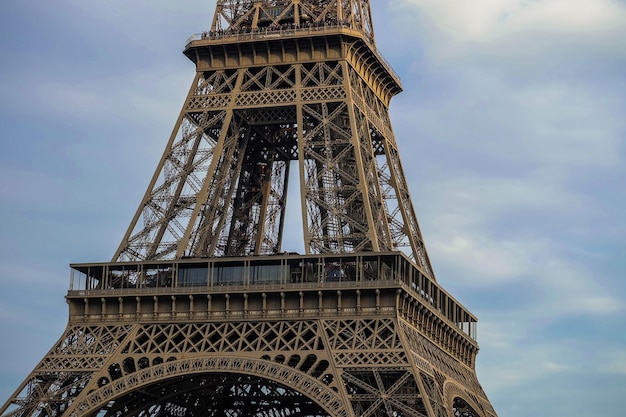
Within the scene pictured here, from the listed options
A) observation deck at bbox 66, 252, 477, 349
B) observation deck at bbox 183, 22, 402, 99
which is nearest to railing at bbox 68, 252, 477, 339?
observation deck at bbox 66, 252, 477, 349

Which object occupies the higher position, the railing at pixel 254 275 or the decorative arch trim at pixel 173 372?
the railing at pixel 254 275

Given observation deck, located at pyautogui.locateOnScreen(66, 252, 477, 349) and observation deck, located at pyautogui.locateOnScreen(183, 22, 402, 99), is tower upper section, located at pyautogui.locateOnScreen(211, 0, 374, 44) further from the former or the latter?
observation deck, located at pyautogui.locateOnScreen(66, 252, 477, 349)

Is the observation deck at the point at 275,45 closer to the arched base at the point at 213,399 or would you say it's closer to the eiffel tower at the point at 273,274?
the eiffel tower at the point at 273,274

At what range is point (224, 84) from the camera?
8006 centimetres

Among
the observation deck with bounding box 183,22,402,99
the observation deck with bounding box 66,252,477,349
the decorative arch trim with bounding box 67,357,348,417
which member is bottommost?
the decorative arch trim with bounding box 67,357,348,417

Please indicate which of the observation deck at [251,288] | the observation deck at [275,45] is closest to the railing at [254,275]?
the observation deck at [251,288]

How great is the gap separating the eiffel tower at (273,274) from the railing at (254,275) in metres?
0.08

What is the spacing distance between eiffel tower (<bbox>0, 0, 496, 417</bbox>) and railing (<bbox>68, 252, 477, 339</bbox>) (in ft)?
0.28

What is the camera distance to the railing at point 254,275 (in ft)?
233

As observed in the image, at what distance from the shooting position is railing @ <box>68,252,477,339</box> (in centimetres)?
7088

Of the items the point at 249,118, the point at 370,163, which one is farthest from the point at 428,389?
the point at 249,118

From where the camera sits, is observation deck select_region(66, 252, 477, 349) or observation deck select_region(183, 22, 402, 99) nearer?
observation deck select_region(66, 252, 477, 349)

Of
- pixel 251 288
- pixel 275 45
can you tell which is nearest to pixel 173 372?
pixel 251 288

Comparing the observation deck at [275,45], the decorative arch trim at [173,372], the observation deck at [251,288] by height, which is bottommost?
the decorative arch trim at [173,372]
